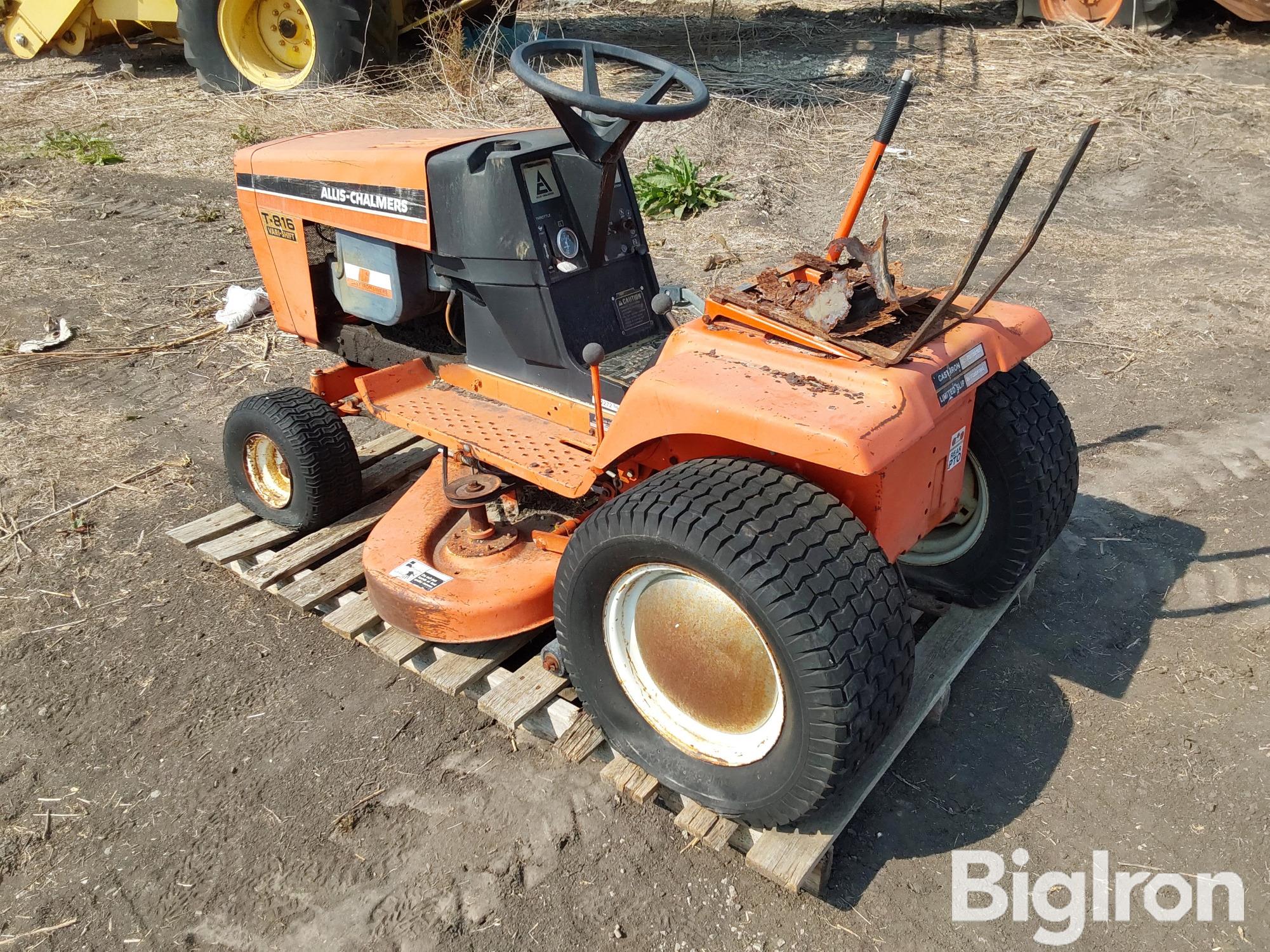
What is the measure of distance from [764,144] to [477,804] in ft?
21.3

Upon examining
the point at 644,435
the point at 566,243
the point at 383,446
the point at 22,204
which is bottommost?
the point at 383,446

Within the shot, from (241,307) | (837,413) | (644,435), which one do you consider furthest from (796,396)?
(241,307)

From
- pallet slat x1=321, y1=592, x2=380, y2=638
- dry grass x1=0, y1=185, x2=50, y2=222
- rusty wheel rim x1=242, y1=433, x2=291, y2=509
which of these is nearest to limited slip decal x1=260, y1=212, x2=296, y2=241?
rusty wheel rim x1=242, y1=433, x2=291, y2=509

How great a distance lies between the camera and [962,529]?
3.14 meters

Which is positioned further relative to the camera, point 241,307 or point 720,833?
point 241,307

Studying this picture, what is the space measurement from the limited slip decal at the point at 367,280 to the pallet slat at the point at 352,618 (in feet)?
3.55

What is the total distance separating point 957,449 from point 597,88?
4.72 feet

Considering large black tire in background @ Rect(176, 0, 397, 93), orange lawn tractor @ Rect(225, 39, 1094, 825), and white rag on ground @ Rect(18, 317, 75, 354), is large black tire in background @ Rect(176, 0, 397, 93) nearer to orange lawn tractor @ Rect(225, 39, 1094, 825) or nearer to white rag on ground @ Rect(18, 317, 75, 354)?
white rag on ground @ Rect(18, 317, 75, 354)

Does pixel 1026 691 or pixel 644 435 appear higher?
pixel 644 435

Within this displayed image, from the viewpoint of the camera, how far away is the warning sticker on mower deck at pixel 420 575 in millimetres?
3062

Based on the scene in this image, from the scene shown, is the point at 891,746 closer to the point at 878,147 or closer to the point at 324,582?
the point at 878,147

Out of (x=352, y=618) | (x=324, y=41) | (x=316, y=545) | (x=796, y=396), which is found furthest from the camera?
(x=324, y=41)

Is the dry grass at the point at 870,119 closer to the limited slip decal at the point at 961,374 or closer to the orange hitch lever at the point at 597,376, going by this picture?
the orange hitch lever at the point at 597,376

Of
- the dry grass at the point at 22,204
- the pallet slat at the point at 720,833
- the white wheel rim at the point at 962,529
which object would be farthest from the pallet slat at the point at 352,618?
the dry grass at the point at 22,204
